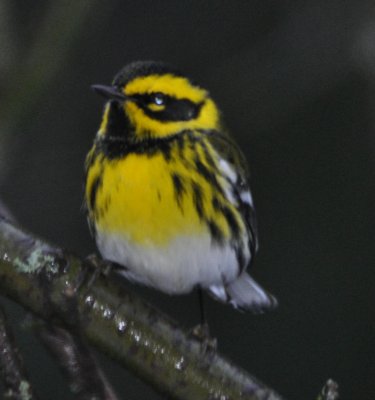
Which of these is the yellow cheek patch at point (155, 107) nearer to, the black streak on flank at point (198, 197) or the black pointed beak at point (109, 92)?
the black pointed beak at point (109, 92)

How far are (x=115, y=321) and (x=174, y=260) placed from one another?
101 centimetres

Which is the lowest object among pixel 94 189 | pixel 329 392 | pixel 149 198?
pixel 94 189

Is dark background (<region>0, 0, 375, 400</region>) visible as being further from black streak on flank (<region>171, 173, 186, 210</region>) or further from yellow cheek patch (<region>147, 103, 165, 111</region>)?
black streak on flank (<region>171, 173, 186, 210</region>)

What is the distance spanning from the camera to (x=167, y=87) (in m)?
4.89

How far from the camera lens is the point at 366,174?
7.77 meters

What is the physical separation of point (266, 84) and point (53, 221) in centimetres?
161

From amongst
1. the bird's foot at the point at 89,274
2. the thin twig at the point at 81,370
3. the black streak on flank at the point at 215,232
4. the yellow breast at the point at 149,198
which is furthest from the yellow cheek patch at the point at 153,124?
the thin twig at the point at 81,370

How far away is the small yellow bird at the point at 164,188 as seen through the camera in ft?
15.1

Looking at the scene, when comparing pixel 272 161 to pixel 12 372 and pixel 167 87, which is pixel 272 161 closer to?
pixel 167 87

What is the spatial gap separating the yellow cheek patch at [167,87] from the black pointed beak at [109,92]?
0.10ft

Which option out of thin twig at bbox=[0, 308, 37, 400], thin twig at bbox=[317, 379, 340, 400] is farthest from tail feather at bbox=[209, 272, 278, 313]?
thin twig at bbox=[0, 308, 37, 400]

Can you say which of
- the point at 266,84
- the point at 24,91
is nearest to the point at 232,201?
the point at 24,91

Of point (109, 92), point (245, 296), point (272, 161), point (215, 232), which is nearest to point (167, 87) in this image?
point (109, 92)

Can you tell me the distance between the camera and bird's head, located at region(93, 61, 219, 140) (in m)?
4.76
